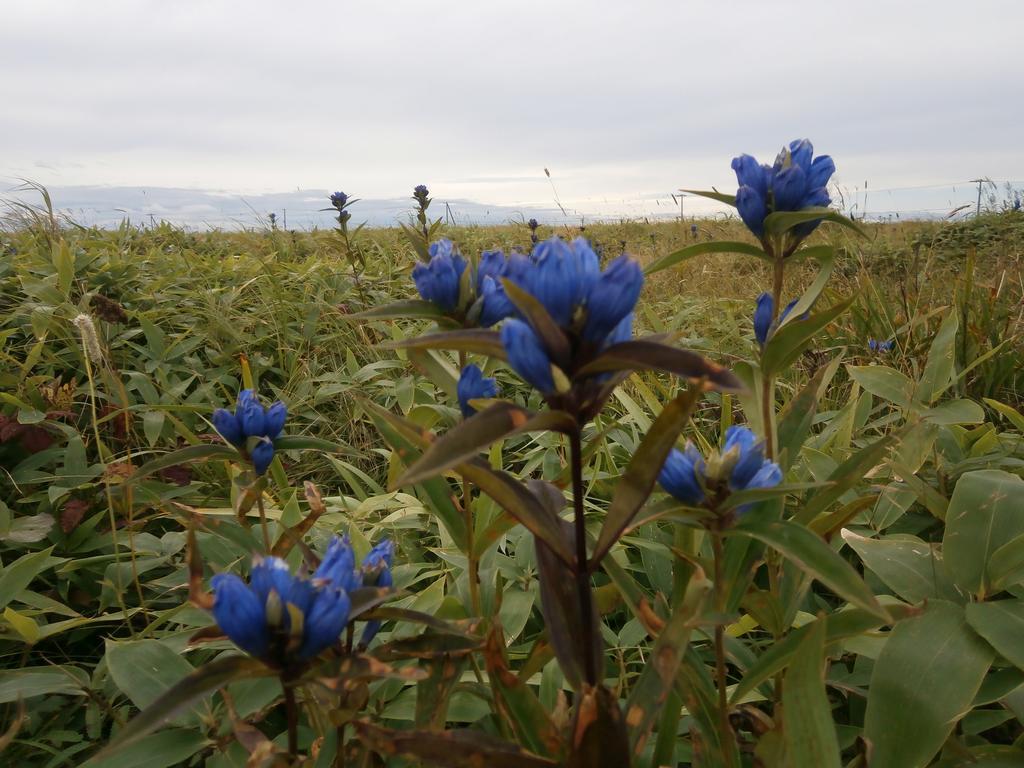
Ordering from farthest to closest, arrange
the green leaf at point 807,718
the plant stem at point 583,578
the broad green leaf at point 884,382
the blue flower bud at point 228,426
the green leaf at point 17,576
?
1. the broad green leaf at point 884,382
2. the green leaf at point 17,576
3. the blue flower bud at point 228,426
4. the green leaf at point 807,718
5. the plant stem at point 583,578

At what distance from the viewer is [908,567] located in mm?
1284

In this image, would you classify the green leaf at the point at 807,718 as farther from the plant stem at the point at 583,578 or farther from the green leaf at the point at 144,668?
the green leaf at the point at 144,668

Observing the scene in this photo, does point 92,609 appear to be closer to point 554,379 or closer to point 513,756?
point 513,756

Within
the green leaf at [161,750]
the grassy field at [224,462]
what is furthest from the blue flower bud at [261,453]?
the green leaf at [161,750]

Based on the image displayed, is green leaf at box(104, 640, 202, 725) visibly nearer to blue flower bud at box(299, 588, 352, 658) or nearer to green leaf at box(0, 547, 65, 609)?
green leaf at box(0, 547, 65, 609)

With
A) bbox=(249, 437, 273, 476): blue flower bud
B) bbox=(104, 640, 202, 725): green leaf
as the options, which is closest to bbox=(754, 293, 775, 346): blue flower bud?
bbox=(249, 437, 273, 476): blue flower bud

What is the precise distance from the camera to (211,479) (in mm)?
2408

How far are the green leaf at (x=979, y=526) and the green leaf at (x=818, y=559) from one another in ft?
1.93

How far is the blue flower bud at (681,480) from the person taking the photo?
898 millimetres

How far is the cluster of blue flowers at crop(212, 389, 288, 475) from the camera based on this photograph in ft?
4.32

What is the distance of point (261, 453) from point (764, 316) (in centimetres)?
105

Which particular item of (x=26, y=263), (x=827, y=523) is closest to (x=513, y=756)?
(x=827, y=523)

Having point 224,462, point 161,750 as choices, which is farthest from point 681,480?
point 224,462

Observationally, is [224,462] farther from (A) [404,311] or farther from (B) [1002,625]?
(B) [1002,625]
